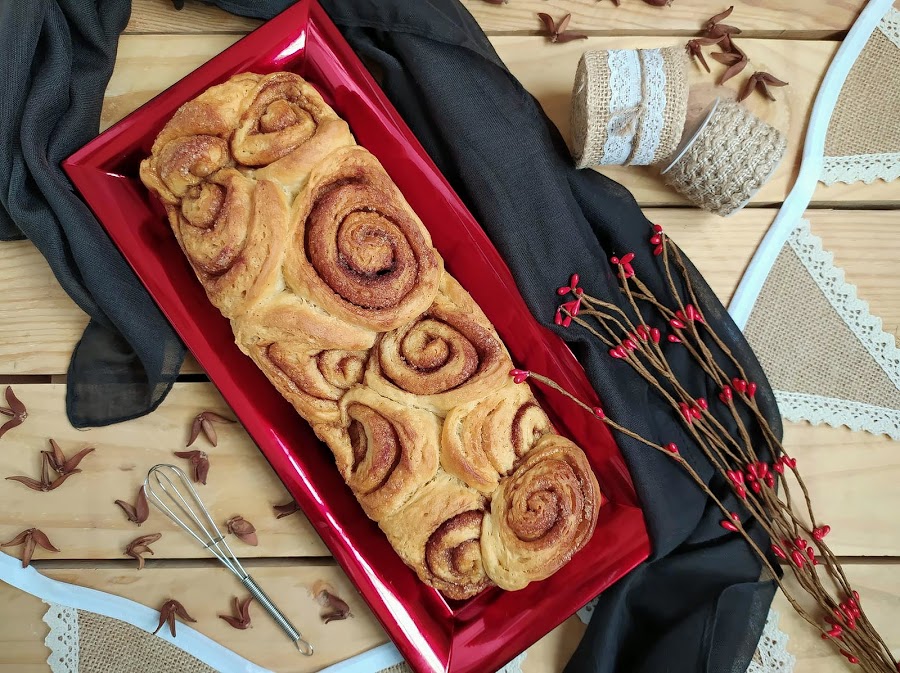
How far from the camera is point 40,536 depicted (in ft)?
4.94

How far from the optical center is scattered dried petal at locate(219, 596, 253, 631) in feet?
4.92

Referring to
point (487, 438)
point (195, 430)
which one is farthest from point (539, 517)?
point (195, 430)

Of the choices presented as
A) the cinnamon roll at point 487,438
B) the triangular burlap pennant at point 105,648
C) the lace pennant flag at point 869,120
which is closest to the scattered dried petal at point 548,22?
the lace pennant flag at point 869,120

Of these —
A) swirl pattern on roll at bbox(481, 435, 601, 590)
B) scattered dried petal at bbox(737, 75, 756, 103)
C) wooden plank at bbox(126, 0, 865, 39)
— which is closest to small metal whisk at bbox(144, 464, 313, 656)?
swirl pattern on roll at bbox(481, 435, 601, 590)

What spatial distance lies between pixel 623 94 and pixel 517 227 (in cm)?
33

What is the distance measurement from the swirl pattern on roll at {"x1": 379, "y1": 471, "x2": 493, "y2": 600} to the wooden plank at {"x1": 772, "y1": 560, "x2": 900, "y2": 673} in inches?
32.6

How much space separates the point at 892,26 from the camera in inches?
59.7

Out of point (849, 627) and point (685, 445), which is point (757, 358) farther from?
point (849, 627)

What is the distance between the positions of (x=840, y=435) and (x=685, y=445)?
0.45 m

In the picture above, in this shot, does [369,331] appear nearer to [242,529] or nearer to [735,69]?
[242,529]

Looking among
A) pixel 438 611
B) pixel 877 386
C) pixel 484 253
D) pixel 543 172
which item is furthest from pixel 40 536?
pixel 877 386

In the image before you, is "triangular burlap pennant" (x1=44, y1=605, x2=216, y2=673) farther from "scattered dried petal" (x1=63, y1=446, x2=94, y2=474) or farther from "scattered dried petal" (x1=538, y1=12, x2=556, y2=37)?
"scattered dried petal" (x1=538, y1=12, x2=556, y2=37)

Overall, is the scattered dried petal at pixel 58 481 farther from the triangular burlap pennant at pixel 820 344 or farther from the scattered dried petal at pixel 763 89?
the scattered dried petal at pixel 763 89

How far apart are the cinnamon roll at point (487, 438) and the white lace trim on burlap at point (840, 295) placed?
81 cm
